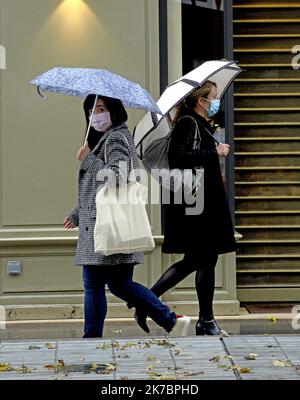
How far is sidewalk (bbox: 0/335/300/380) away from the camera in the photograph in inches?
250

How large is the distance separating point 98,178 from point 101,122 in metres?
0.44

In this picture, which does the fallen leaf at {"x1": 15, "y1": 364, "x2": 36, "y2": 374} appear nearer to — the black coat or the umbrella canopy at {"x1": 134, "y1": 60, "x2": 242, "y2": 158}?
the black coat

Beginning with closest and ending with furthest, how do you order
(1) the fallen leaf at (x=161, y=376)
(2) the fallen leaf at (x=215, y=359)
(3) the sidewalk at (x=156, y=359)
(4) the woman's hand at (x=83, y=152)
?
(1) the fallen leaf at (x=161, y=376) → (3) the sidewalk at (x=156, y=359) → (2) the fallen leaf at (x=215, y=359) → (4) the woman's hand at (x=83, y=152)

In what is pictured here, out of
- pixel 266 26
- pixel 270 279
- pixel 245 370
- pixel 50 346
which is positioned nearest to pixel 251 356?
pixel 245 370

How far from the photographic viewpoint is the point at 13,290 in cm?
936

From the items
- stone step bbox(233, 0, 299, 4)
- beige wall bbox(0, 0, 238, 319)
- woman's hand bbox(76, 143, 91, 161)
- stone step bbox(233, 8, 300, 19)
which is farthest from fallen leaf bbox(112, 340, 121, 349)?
stone step bbox(233, 0, 299, 4)

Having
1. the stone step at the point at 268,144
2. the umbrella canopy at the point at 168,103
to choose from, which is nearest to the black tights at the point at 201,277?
the umbrella canopy at the point at 168,103

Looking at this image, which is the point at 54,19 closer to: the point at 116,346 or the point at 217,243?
the point at 217,243

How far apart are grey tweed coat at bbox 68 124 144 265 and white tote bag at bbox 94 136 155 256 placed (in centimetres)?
9

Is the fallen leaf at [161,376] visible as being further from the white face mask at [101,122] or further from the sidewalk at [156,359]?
the white face mask at [101,122]

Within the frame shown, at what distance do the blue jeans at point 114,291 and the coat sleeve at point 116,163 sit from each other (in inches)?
24.2

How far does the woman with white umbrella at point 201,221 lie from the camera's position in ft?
25.5
